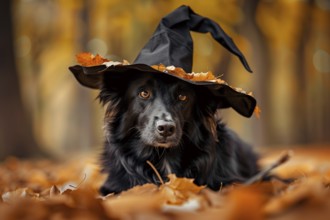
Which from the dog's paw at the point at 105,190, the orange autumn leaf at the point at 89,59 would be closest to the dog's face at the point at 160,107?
the orange autumn leaf at the point at 89,59

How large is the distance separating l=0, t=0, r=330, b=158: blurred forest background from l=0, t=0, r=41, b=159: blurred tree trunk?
0.02 m

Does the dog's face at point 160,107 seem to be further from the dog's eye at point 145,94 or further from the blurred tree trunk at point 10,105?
the blurred tree trunk at point 10,105

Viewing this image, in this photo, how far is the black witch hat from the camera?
12.4 feet

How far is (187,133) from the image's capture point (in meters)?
4.10

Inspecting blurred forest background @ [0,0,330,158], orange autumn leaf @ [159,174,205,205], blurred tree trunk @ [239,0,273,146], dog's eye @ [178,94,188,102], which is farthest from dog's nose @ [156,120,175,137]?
blurred tree trunk @ [239,0,273,146]

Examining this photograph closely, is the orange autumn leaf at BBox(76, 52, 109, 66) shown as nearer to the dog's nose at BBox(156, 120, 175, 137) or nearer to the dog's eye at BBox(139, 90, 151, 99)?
the dog's eye at BBox(139, 90, 151, 99)

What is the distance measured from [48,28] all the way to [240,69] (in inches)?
299

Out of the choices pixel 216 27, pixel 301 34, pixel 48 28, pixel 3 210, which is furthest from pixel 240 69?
pixel 3 210

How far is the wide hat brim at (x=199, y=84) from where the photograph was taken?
366cm

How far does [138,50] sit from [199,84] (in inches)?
603

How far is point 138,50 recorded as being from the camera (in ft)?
61.6

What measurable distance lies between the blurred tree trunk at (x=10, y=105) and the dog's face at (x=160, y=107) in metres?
6.61

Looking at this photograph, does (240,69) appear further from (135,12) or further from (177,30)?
(177,30)

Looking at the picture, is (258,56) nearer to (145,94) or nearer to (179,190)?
(145,94)
